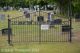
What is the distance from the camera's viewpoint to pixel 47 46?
1273cm

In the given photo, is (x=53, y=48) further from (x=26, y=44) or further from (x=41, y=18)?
(x=41, y=18)

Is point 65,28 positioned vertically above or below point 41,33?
above

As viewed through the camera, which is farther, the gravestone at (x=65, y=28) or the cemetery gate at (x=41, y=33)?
the gravestone at (x=65, y=28)

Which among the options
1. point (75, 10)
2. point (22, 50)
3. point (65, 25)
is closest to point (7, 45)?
point (22, 50)

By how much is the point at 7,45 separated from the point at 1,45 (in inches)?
11.9

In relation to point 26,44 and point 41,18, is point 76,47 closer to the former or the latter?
point 26,44

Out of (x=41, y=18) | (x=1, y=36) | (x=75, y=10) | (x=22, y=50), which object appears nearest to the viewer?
(x=22, y=50)

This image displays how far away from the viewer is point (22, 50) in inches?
458

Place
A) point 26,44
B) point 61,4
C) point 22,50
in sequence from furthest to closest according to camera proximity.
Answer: point 61,4 < point 26,44 < point 22,50

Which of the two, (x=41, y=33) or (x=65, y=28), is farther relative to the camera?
(x=41, y=33)

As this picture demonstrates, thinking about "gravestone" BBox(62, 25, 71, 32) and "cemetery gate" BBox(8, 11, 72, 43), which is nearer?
"cemetery gate" BBox(8, 11, 72, 43)

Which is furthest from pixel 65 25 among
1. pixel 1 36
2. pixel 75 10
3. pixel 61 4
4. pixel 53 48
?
pixel 61 4

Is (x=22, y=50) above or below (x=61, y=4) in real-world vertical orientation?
below

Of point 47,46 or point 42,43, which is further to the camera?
point 42,43
